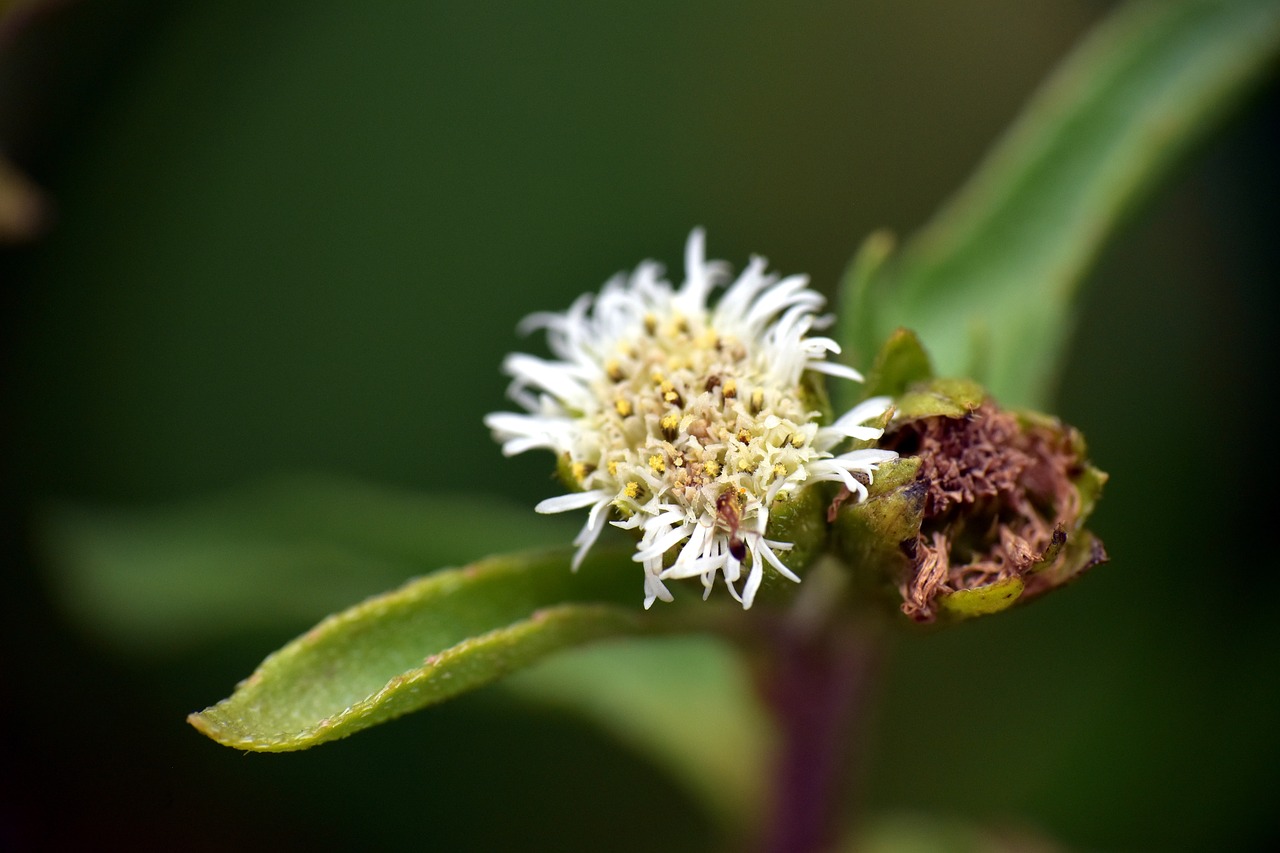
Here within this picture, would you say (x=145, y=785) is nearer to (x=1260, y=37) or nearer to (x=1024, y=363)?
(x=1024, y=363)

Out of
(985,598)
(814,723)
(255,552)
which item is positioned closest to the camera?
(985,598)

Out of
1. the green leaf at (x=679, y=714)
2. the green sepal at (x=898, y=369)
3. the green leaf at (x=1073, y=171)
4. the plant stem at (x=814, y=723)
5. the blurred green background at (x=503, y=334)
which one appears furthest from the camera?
the blurred green background at (x=503, y=334)

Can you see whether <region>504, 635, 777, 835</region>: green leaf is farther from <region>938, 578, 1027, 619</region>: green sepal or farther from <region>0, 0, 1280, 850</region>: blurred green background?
<region>938, 578, 1027, 619</region>: green sepal

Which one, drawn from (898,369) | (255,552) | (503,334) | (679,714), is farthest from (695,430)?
(503,334)

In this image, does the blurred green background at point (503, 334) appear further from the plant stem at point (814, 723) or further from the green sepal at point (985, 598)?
the green sepal at point (985, 598)

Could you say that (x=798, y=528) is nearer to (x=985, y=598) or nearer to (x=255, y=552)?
(x=985, y=598)

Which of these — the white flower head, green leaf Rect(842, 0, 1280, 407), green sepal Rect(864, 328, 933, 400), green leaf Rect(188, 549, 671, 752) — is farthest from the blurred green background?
green sepal Rect(864, 328, 933, 400)

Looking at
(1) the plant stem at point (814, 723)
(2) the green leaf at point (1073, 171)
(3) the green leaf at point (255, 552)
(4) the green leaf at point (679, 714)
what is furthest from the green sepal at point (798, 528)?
(3) the green leaf at point (255, 552)
